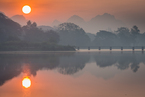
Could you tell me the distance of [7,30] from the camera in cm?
9656

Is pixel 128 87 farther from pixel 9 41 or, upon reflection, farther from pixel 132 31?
pixel 132 31

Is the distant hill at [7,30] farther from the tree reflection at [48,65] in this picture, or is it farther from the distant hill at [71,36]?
the tree reflection at [48,65]

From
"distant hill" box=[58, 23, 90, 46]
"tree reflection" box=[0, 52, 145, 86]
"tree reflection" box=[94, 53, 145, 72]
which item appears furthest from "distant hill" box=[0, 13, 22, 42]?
"tree reflection" box=[94, 53, 145, 72]

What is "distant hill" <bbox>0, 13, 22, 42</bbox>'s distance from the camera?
3620 inches

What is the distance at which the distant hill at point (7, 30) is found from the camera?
91.9 metres

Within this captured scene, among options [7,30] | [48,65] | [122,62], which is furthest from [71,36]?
[48,65]

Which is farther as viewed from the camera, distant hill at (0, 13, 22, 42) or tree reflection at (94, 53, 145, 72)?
distant hill at (0, 13, 22, 42)

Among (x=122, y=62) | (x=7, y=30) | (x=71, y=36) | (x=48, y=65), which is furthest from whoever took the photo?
(x=71, y=36)

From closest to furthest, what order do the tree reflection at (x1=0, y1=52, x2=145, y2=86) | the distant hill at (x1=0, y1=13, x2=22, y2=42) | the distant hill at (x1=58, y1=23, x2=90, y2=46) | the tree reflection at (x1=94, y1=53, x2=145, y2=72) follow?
1. the tree reflection at (x1=0, y1=52, x2=145, y2=86)
2. the tree reflection at (x1=94, y1=53, x2=145, y2=72)
3. the distant hill at (x1=0, y1=13, x2=22, y2=42)
4. the distant hill at (x1=58, y1=23, x2=90, y2=46)

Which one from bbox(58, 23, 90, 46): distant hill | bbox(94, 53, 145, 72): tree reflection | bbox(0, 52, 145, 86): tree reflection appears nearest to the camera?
bbox(0, 52, 145, 86): tree reflection

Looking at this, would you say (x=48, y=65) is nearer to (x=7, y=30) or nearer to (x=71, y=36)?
(x=7, y=30)

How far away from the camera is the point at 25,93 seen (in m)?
13.2

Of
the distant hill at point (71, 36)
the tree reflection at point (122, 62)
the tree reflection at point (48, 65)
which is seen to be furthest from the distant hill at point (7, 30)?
the tree reflection at point (122, 62)

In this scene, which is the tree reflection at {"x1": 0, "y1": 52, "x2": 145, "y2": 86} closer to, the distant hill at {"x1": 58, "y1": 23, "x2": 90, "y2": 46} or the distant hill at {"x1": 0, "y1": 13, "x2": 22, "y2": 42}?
the distant hill at {"x1": 0, "y1": 13, "x2": 22, "y2": 42}
